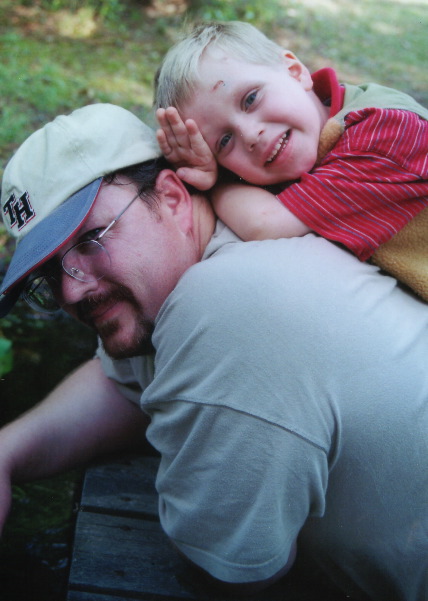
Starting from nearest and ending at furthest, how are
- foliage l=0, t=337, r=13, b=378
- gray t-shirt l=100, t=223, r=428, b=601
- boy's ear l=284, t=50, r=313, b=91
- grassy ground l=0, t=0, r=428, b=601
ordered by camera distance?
1. gray t-shirt l=100, t=223, r=428, b=601
2. boy's ear l=284, t=50, r=313, b=91
3. foliage l=0, t=337, r=13, b=378
4. grassy ground l=0, t=0, r=428, b=601

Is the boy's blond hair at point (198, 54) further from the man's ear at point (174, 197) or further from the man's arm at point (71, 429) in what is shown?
the man's arm at point (71, 429)

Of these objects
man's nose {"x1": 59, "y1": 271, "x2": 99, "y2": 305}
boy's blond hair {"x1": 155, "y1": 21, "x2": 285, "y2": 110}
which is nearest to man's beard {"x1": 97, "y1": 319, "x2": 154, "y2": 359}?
man's nose {"x1": 59, "y1": 271, "x2": 99, "y2": 305}

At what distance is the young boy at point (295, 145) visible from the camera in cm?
168

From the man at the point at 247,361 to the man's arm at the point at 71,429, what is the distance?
0.25 m

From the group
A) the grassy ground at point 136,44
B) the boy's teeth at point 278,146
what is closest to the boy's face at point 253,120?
the boy's teeth at point 278,146

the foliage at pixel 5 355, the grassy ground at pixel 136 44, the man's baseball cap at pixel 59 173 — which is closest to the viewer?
the man's baseball cap at pixel 59 173

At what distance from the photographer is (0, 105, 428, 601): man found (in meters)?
1.40

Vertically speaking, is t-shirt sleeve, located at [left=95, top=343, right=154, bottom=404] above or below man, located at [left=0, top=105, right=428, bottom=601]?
below

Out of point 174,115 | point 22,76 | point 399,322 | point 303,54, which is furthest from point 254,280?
point 303,54

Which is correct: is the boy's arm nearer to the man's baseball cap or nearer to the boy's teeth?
the boy's teeth

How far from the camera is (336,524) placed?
1.64 metres

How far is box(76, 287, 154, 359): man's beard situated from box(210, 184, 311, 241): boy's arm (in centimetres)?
38

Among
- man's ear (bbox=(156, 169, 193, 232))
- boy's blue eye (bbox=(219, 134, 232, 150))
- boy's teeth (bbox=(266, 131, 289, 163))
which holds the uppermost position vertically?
boy's teeth (bbox=(266, 131, 289, 163))

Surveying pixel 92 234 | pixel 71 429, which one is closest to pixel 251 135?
pixel 92 234
